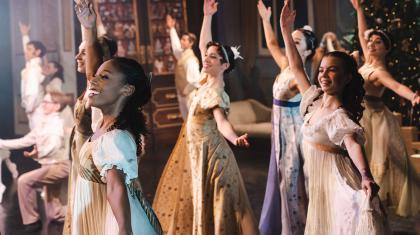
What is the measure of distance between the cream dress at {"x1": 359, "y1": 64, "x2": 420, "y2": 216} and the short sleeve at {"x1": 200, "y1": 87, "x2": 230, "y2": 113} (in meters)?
1.79

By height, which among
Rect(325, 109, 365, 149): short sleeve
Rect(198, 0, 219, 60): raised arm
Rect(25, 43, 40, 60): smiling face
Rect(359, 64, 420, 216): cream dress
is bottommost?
Rect(359, 64, 420, 216): cream dress

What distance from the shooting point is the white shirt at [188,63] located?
6.96 metres

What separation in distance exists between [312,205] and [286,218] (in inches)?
54.5

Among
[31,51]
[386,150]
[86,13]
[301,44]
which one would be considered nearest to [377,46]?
[386,150]

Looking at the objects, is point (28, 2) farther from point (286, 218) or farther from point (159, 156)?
point (286, 218)

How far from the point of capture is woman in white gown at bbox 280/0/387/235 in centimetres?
409

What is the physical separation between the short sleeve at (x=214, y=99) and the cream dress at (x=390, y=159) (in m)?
1.79

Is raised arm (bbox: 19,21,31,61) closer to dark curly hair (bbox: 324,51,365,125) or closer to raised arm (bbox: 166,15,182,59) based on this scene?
raised arm (bbox: 166,15,182,59)

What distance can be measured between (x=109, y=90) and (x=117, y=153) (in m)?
0.30

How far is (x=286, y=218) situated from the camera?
5.82m

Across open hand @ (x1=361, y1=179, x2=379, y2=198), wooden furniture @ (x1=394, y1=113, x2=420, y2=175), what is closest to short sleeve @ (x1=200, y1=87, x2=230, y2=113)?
open hand @ (x1=361, y1=179, x2=379, y2=198)

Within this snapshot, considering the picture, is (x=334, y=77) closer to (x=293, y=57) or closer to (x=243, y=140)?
(x=243, y=140)

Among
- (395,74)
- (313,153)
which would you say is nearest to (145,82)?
(313,153)

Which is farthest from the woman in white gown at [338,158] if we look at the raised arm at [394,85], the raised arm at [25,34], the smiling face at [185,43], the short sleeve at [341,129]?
the raised arm at [25,34]
